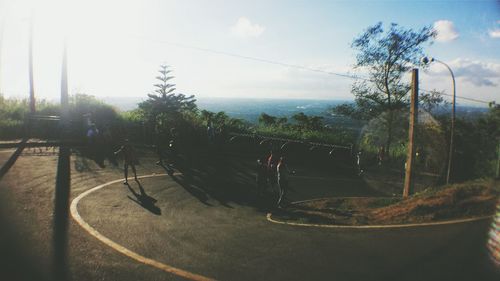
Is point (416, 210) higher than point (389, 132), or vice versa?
point (389, 132)

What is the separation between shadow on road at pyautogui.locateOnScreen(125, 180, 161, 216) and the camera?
10.9 meters

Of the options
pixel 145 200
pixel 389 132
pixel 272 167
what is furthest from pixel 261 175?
pixel 389 132

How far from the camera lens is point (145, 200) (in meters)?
11.9

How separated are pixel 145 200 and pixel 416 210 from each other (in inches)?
332

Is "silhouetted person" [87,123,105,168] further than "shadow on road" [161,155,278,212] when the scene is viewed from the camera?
Yes

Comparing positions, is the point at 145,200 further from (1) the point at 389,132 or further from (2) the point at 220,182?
(1) the point at 389,132

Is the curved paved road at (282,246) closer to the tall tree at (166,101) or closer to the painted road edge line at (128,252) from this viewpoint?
the painted road edge line at (128,252)

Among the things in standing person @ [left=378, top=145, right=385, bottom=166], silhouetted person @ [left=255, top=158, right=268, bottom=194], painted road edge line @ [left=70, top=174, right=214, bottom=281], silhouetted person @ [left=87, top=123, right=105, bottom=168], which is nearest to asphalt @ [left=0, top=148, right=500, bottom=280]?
painted road edge line @ [left=70, top=174, right=214, bottom=281]

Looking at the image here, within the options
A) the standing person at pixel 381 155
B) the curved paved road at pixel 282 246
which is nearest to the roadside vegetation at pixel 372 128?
the standing person at pixel 381 155

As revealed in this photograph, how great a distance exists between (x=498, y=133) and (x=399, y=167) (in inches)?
364

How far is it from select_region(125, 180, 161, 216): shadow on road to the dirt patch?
3790 millimetres

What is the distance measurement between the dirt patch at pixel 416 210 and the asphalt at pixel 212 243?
77cm

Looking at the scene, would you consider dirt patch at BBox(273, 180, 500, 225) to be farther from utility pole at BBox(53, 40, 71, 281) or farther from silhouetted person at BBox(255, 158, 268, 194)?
utility pole at BBox(53, 40, 71, 281)

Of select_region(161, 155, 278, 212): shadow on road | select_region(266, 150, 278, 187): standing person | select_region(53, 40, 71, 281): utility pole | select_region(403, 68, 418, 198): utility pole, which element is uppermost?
select_region(403, 68, 418, 198): utility pole
